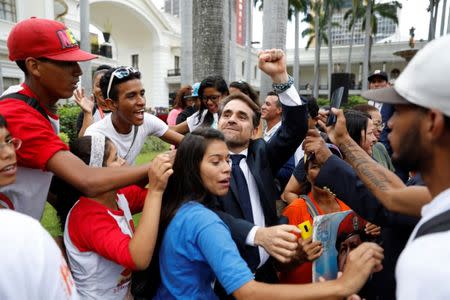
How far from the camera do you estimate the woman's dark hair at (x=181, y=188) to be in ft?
6.08

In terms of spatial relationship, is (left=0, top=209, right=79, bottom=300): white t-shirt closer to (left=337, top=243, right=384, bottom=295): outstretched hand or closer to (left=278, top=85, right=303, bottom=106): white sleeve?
(left=337, top=243, right=384, bottom=295): outstretched hand

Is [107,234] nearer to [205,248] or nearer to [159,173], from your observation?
[159,173]

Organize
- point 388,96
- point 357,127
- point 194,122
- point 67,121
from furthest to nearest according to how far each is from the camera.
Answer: point 67,121 < point 194,122 < point 357,127 < point 388,96

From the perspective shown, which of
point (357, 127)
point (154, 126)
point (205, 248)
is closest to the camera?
point (205, 248)

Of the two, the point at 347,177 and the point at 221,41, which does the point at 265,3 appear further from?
the point at 347,177

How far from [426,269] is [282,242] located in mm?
694

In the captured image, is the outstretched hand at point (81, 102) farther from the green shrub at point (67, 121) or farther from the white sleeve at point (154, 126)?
the green shrub at point (67, 121)

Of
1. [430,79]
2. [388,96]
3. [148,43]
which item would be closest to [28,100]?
[388,96]

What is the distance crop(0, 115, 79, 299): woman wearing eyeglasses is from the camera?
3.15ft

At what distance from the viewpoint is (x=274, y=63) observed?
2508 mm

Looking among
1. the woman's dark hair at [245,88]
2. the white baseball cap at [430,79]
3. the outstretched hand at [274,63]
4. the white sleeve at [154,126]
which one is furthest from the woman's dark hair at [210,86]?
the white baseball cap at [430,79]

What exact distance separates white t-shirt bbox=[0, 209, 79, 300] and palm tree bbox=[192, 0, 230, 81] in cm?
557

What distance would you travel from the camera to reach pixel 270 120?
4.57 meters

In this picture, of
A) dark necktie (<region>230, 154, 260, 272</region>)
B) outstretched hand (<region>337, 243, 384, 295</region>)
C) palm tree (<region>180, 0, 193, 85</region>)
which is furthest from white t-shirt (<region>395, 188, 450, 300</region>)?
palm tree (<region>180, 0, 193, 85</region>)
